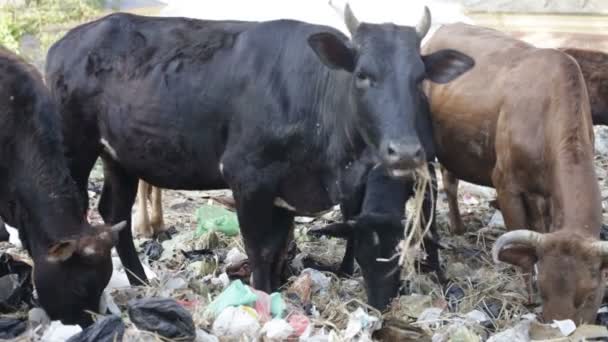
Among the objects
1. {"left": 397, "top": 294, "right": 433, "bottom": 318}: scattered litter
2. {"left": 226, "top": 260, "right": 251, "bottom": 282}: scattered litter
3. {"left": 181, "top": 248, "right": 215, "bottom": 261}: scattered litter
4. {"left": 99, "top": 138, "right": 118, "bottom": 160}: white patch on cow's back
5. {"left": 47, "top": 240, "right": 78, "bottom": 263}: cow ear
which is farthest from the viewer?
{"left": 181, "top": 248, "right": 215, "bottom": 261}: scattered litter

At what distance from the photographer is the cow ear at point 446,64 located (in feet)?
20.7

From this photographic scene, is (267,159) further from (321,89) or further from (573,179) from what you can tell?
(573,179)

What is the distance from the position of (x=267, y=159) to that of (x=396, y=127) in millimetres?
1178

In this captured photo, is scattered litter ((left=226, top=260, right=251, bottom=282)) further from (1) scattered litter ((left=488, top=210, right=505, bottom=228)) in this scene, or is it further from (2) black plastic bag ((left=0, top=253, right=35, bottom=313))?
(1) scattered litter ((left=488, top=210, right=505, bottom=228))

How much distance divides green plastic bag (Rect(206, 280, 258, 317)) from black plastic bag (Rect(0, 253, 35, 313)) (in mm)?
1212

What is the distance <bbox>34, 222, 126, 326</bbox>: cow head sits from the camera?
5812 millimetres

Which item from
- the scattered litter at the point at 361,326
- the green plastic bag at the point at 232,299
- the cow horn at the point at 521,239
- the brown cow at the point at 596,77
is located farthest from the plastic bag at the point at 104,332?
the brown cow at the point at 596,77

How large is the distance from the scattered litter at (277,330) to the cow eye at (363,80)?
5.02ft

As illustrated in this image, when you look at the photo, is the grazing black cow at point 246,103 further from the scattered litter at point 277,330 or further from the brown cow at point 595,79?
the brown cow at point 595,79

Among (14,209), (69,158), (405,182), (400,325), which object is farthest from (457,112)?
(14,209)

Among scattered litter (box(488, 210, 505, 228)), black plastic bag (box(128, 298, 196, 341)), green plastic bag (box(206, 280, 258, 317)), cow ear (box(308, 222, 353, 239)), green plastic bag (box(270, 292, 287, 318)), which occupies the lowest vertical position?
scattered litter (box(488, 210, 505, 228))

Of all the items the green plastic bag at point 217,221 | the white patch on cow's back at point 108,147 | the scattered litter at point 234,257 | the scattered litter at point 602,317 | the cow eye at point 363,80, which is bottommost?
the green plastic bag at point 217,221

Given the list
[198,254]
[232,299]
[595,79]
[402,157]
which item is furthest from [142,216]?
[595,79]

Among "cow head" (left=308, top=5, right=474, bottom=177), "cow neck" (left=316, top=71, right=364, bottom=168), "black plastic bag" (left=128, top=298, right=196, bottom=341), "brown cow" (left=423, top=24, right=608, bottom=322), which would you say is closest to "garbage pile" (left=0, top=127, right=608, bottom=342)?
"black plastic bag" (left=128, top=298, right=196, bottom=341)
